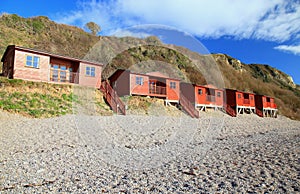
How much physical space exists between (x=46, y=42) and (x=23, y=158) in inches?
1207

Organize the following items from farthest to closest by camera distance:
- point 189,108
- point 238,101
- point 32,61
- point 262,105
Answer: point 262,105 → point 238,101 → point 189,108 → point 32,61

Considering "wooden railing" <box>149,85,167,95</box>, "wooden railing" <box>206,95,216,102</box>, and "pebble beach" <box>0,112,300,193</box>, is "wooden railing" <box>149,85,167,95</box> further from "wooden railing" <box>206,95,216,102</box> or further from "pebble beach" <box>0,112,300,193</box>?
"pebble beach" <box>0,112,300,193</box>

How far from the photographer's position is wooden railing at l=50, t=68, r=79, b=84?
17.2 m

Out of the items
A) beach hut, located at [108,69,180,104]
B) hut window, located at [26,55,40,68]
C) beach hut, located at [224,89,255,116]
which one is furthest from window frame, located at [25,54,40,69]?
beach hut, located at [224,89,255,116]

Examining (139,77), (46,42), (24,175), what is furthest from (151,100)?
(46,42)

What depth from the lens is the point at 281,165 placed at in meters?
4.90

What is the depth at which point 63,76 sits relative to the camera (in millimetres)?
17938

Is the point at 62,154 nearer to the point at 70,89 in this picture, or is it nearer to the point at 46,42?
the point at 70,89

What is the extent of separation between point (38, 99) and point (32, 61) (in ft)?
13.5

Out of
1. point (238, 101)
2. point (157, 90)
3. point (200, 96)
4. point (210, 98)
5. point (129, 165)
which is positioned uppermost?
point (157, 90)

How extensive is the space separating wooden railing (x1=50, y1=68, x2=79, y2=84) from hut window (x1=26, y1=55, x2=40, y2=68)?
4.39 feet

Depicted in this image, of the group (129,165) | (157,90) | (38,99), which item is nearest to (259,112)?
(157,90)

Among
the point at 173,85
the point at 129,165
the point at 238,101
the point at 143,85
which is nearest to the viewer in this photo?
the point at 129,165

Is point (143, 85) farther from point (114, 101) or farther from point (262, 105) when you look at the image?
point (262, 105)
